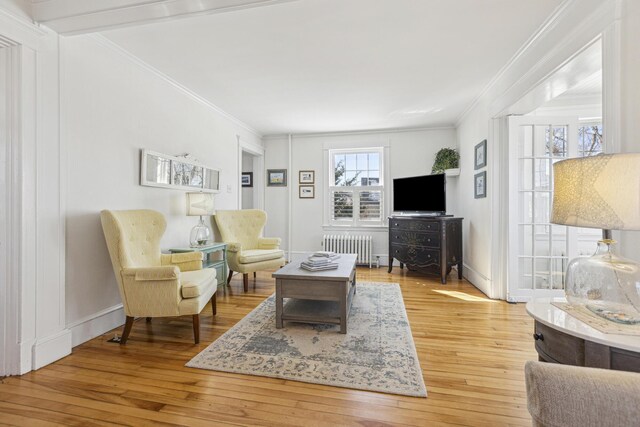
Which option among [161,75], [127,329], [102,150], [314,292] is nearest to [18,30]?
[102,150]

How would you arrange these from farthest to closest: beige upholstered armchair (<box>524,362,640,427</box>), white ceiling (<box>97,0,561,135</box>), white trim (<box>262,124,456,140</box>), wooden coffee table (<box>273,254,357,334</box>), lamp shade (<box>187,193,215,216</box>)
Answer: white trim (<box>262,124,456,140</box>)
lamp shade (<box>187,193,215,216</box>)
wooden coffee table (<box>273,254,357,334</box>)
white ceiling (<box>97,0,561,135</box>)
beige upholstered armchair (<box>524,362,640,427</box>)

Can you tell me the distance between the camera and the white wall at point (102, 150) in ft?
7.56

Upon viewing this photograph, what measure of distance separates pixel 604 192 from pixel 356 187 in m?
4.61

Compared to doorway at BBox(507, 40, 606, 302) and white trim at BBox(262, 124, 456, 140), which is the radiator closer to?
white trim at BBox(262, 124, 456, 140)

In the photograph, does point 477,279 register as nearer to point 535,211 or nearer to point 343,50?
point 535,211

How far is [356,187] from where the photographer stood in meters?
5.62

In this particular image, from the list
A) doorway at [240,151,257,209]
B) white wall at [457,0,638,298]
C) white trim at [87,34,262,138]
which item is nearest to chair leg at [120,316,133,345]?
white trim at [87,34,262,138]

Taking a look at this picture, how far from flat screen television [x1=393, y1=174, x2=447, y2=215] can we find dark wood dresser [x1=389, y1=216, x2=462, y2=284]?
28cm

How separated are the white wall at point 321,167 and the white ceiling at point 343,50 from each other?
3.81 feet

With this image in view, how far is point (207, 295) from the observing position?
8.57ft

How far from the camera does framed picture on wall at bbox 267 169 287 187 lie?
5.87m

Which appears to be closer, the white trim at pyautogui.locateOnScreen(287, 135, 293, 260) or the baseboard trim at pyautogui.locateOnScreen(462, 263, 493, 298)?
the baseboard trim at pyautogui.locateOnScreen(462, 263, 493, 298)

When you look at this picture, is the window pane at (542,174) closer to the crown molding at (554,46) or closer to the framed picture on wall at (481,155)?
the framed picture on wall at (481,155)

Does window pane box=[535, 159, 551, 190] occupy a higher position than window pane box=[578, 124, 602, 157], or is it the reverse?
window pane box=[578, 124, 602, 157]
